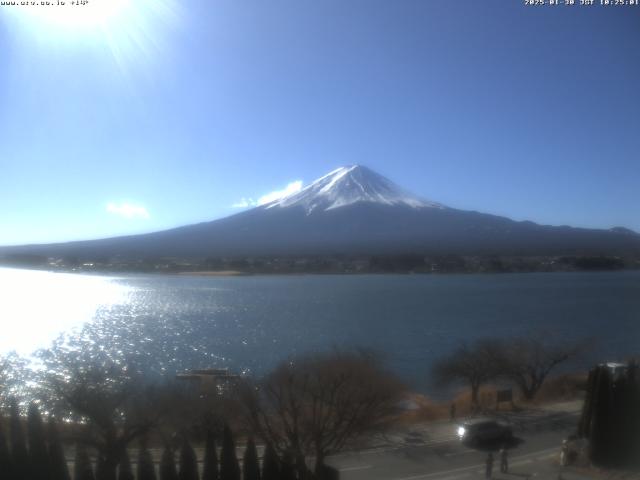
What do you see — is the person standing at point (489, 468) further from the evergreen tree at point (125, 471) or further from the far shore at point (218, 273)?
the far shore at point (218, 273)

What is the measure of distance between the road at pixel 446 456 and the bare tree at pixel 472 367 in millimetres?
2088

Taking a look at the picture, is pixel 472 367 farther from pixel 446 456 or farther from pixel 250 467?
pixel 250 467

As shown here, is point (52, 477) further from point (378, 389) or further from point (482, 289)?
point (482, 289)

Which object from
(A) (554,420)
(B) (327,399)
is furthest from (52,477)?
(A) (554,420)

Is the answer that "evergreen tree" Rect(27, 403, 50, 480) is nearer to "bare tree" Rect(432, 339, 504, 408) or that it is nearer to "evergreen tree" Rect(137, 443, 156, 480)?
"evergreen tree" Rect(137, 443, 156, 480)

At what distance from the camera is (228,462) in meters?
3.40

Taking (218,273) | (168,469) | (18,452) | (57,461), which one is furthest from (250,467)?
(218,273)

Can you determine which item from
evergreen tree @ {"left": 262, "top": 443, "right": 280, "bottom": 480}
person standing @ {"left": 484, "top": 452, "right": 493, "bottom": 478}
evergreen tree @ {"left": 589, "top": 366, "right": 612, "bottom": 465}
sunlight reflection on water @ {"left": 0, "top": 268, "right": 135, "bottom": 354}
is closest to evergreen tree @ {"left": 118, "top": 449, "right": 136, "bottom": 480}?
evergreen tree @ {"left": 262, "top": 443, "right": 280, "bottom": 480}

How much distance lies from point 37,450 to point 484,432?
9.99ft

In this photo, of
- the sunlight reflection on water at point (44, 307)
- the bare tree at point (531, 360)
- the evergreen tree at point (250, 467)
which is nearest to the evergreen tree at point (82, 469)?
the evergreen tree at point (250, 467)

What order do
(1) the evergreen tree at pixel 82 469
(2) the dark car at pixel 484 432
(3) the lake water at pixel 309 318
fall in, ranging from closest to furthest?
(1) the evergreen tree at pixel 82 469 < (2) the dark car at pixel 484 432 < (3) the lake water at pixel 309 318

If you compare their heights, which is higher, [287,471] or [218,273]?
[218,273]

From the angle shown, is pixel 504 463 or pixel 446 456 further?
pixel 446 456

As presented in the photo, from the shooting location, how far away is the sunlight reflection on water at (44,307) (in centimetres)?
983
